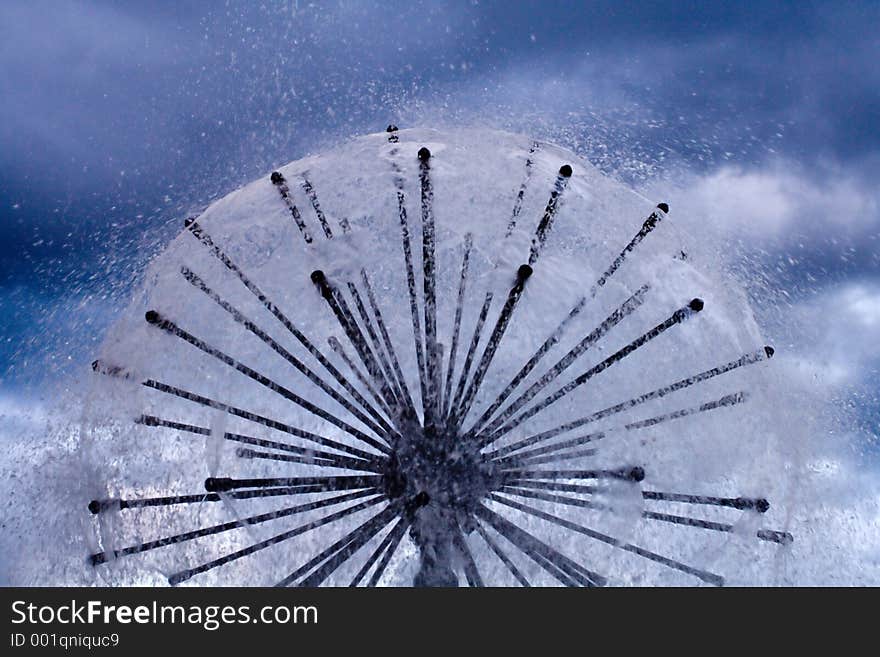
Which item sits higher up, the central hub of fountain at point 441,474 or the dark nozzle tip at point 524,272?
the dark nozzle tip at point 524,272

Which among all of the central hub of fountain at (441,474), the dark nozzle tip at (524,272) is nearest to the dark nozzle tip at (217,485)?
the central hub of fountain at (441,474)

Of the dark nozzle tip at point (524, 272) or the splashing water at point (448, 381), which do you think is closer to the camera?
the splashing water at point (448, 381)

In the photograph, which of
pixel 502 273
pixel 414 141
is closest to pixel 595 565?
pixel 502 273

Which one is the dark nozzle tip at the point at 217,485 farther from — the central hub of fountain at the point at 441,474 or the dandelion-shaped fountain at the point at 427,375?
the central hub of fountain at the point at 441,474

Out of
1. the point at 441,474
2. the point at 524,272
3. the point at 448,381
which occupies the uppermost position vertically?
the point at 524,272

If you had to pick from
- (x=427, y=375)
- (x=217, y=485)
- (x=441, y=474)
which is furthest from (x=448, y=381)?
(x=217, y=485)

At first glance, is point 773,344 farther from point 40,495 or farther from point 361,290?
point 40,495

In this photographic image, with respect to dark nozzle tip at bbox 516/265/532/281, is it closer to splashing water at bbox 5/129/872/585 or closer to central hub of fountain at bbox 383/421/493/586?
splashing water at bbox 5/129/872/585

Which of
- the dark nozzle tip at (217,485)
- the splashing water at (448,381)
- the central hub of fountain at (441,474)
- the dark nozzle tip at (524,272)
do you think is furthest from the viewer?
the dark nozzle tip at (524,272)

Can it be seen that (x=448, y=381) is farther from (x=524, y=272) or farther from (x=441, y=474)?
(x=524, y=272)

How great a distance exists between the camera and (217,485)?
11305 mm

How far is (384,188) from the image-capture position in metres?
14.4

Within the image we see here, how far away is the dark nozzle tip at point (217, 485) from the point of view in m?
11.3
